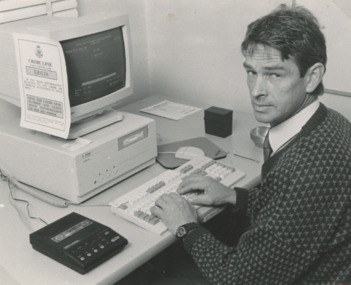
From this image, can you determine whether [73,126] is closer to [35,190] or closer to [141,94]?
[35,190]

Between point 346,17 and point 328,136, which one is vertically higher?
point 346,17

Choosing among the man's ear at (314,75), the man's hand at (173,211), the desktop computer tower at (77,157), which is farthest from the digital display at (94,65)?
the man's ear at (314,75)

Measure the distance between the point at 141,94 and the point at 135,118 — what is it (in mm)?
819

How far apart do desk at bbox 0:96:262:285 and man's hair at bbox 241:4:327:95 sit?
19.7 inches

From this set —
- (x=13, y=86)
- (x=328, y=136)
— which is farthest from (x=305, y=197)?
(x=13, y=86)

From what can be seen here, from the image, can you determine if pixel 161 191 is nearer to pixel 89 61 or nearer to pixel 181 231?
pixel 181 231

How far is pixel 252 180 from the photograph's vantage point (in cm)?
155

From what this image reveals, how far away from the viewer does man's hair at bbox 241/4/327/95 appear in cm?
115

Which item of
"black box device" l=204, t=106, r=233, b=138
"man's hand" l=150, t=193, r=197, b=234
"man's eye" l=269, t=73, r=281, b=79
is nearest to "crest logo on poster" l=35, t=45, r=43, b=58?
"man's hand" l=150, t=193, r=197, b=234

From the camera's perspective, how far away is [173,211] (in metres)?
1.28

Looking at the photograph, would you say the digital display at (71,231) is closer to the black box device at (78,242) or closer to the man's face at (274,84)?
the black box device at (78,242)

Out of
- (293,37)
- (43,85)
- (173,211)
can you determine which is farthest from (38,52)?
(293,37)

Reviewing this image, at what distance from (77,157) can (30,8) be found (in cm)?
69

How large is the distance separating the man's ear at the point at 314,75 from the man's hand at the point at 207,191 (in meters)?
0.40
